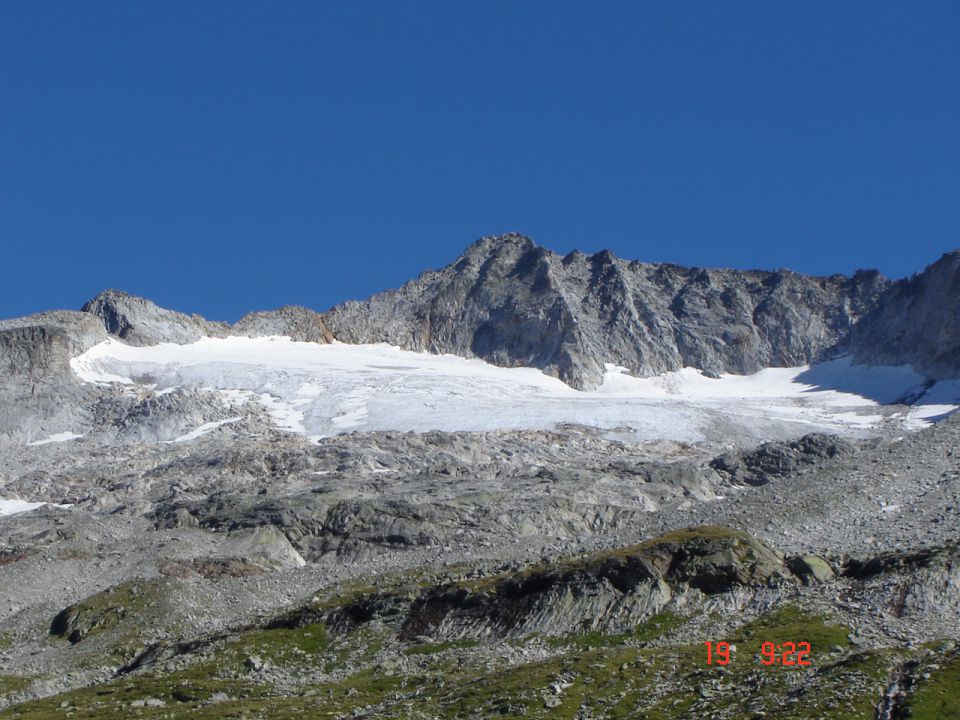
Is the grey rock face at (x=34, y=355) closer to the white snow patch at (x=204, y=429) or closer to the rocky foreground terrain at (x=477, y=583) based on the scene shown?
the white snow patch at (x=204, y=429)

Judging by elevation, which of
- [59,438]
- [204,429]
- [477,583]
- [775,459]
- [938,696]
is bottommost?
[938,696]

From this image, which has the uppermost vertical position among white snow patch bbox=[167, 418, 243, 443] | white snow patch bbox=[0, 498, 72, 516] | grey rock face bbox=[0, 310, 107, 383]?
grey rock face bbox=[0, 310, 107, 383]

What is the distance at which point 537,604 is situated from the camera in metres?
68.1

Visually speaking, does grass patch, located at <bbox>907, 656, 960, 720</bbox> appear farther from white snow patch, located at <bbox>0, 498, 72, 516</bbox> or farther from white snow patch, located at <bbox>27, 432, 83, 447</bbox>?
white snow patch, located at <bbox>27, 432, 83, 447</bbox>

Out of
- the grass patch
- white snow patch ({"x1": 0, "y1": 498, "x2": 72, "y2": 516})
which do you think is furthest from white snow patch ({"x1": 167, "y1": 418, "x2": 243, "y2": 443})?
the grass patch

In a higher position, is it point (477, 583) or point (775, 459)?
point (775, 459)

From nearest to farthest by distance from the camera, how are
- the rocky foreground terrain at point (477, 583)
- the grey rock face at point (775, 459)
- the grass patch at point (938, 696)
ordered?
the grass patch at point (938, 696) → the rocky foreground terrain at point (477, 583) → the grey rock face at point (775, 459)

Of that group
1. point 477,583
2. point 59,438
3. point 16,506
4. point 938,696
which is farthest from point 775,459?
point 59,438

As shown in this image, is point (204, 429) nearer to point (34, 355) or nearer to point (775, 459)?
point (34, 355)
